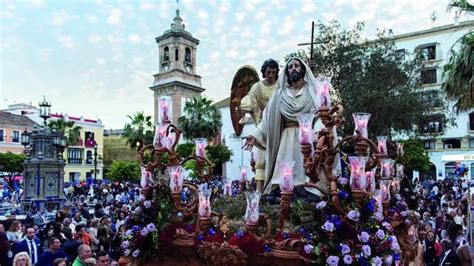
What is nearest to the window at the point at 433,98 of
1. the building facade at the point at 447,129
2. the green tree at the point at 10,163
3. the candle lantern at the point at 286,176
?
the building facade at the point at 447,129

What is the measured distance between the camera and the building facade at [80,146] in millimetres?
58969

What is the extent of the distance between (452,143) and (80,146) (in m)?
43.3

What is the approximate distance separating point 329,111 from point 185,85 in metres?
56.8

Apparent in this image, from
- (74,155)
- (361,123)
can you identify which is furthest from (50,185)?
(74,155)

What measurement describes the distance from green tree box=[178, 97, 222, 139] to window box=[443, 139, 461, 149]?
72.6 ft

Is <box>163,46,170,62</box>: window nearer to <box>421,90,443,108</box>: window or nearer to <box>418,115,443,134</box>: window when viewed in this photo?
<box>418,115,443,134</box>: window

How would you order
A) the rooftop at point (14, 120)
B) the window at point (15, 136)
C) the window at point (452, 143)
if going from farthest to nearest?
the window at point (15, 136) → the rooftop at point (14, 120) → the window at point (452, 143)

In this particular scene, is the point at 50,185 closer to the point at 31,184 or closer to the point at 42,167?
the point at 31,184

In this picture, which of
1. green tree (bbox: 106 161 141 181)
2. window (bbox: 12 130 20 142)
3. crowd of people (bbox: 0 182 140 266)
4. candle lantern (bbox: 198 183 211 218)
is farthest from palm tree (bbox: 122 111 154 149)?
candle lantern (bbox: 198 183 211 218)

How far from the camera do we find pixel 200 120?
163 ft

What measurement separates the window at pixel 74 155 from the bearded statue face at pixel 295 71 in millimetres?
55466

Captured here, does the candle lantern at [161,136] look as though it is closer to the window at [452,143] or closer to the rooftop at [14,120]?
the window at [452,143]

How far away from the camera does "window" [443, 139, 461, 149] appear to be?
137 ft

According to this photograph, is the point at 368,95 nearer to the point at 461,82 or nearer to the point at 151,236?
the point at 461,82
